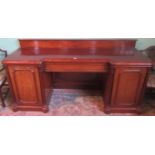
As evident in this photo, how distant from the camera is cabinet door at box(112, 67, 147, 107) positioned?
1.56 m

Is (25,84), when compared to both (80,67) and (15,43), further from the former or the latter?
(15,43)

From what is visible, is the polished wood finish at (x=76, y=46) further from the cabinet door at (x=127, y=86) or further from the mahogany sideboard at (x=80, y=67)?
the cabinet door at (x=127, y=86)

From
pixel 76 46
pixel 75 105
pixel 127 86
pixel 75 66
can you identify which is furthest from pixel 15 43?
pixel 127 86

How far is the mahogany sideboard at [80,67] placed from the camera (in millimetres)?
1557

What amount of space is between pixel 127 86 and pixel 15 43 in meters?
1.70

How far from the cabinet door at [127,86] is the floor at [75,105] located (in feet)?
0.64

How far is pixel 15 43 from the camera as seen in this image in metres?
2.14

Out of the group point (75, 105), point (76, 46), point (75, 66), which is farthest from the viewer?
point (75, 105)

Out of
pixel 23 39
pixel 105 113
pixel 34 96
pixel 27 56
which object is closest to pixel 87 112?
pixel 105 113

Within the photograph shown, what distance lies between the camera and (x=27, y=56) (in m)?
1.67

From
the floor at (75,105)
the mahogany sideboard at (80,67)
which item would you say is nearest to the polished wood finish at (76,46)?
the mahogany sideboard at (80,67)

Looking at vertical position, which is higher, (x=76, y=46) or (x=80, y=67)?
(x=76, y=46)

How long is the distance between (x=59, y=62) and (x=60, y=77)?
2.57 feet

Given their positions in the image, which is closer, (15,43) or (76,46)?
(76,46)
